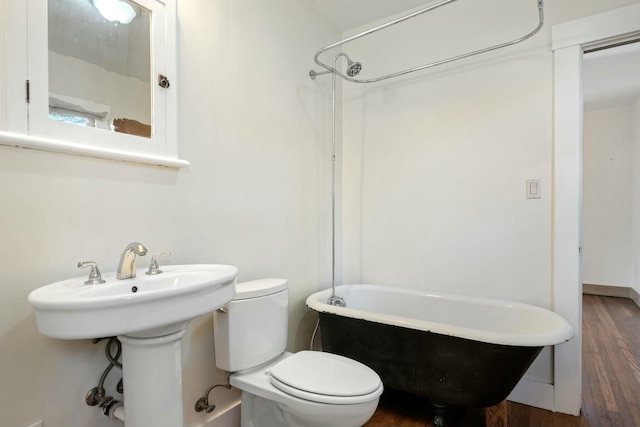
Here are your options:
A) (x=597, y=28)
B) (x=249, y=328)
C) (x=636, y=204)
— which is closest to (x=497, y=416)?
(x=249, y=328)

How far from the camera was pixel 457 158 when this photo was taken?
2107mm

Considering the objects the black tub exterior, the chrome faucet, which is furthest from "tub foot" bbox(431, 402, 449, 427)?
the chrome faucet

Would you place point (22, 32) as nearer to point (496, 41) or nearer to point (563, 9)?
point (496, 41)

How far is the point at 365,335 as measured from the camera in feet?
5.53

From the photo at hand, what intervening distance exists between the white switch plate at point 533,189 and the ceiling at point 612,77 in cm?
131

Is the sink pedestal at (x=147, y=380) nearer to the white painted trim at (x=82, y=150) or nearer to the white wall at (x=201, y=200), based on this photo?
the white wall at (x=201, y=200)

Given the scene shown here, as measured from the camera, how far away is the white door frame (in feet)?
5.73

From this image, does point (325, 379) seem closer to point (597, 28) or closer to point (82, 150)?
point (82, 150)

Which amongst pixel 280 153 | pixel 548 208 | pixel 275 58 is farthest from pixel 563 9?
pixel 280 153

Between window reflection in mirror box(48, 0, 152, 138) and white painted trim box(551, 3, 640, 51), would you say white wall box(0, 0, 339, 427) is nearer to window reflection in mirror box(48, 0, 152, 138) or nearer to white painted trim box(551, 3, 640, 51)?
window reflection in mirror box(48, 0, 152, 138)

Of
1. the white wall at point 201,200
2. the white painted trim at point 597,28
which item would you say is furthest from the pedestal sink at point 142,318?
the white painted trim at point 597,28

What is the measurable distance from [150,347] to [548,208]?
2026 millimetres

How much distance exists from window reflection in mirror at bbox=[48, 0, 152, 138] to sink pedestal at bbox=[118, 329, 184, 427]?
0.77 m

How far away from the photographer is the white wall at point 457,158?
73.8 inches
